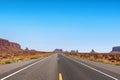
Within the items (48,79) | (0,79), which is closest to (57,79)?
(48,79)

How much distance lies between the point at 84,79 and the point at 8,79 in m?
3.99

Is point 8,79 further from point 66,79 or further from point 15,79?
point 66,79

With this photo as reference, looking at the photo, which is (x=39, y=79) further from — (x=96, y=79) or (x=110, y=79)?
(x=110, y=79)

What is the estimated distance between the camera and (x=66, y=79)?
1114 centimetres

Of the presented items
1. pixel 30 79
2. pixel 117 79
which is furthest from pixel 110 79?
pixel 30 79

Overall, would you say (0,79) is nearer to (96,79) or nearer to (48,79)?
(48,79)

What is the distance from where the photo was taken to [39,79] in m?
11.2

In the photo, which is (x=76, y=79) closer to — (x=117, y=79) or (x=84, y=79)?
(x=84, y=79)

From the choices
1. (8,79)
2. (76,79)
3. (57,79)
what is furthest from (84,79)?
(8,79)

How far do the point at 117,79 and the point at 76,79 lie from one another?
2.24 metres

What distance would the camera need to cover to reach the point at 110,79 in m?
11.4

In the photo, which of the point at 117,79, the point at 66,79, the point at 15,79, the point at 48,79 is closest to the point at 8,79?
the point at 15,79

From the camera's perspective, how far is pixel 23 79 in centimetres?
1123

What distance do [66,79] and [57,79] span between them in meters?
0.47
